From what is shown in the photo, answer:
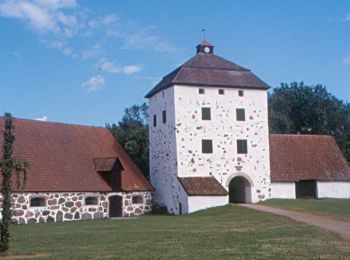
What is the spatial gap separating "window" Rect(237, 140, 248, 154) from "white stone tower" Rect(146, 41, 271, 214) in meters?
0.07

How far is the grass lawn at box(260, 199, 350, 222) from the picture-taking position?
28.0 meters

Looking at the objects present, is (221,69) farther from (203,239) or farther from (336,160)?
(203,239)

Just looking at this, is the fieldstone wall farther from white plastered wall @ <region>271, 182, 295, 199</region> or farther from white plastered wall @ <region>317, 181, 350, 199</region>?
white plastered wall @ <region>317, 181, 350, 199</region>

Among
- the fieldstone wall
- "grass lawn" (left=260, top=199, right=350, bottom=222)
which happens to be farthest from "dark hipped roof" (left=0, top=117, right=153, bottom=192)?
"grass lawn" (left=260, top=199, right=350, bottom=222)

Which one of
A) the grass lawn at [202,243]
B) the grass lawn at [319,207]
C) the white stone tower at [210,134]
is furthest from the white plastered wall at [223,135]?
the grass lawn at [202,243]

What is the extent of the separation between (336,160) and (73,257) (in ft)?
104

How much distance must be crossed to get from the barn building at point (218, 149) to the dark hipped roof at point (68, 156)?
2.95 metres

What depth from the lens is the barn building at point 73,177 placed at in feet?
108

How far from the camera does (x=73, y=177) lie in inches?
1377

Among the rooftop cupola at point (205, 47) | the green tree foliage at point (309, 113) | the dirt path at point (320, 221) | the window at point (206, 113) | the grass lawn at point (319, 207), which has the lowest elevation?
the dirt path at point (320, 221)

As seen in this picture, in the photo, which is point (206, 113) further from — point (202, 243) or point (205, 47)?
point (202, 243)

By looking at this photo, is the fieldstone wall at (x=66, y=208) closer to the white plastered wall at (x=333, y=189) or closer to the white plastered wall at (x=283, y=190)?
the white plastered wall at (x=283, y=190)

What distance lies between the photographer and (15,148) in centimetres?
3416

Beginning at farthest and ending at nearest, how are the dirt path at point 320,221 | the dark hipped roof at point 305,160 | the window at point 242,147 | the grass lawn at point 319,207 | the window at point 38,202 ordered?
the dark hipped roof at point 305,160 < the window at point 242,147 < the window at point 38,202 < the grass lawn at point 319,207 < the dirt path at point 320,221
